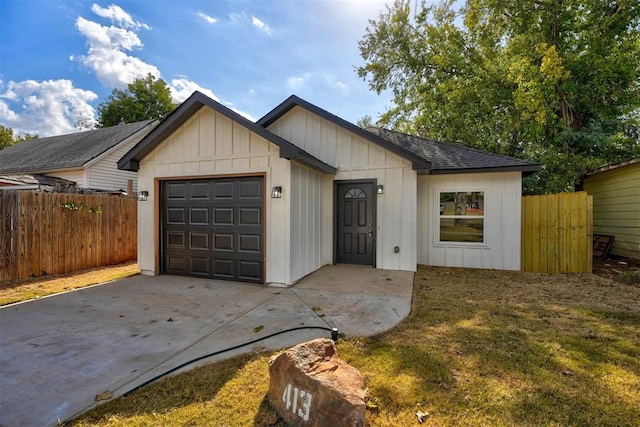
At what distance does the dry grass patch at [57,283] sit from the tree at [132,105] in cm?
2689

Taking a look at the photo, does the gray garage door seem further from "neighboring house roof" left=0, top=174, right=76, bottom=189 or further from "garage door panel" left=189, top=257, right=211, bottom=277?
"neighboring house roof" left=0, top=174, right=76, bottom=189

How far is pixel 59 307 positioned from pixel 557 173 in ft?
46.5

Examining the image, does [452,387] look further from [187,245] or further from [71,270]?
[71,270]

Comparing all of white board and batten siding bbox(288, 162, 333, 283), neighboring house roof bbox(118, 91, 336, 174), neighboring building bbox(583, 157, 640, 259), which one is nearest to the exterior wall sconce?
white board and batten siding bbox(288, 162, 333, 283)

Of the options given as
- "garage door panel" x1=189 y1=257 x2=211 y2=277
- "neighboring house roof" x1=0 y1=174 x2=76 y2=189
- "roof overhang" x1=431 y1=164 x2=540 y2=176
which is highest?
"neighboring house roof" x1=0 y1=174 x2=76 y2=189

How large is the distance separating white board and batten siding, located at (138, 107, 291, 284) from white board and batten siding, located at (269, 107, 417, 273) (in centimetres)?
200

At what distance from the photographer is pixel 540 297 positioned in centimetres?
526

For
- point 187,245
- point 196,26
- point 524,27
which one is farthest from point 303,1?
point 524,27

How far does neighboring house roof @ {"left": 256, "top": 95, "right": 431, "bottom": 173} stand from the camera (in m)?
6.98

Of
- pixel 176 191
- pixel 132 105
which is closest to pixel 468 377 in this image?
pixel 176 191

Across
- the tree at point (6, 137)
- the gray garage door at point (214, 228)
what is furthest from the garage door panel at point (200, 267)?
the tree at point (6, 137)

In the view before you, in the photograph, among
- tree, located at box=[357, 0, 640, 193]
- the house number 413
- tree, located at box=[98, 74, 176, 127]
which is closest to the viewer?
the house number 413

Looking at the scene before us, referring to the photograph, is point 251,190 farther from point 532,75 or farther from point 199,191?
point 532,75

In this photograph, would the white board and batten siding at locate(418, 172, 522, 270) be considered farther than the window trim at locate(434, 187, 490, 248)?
No
